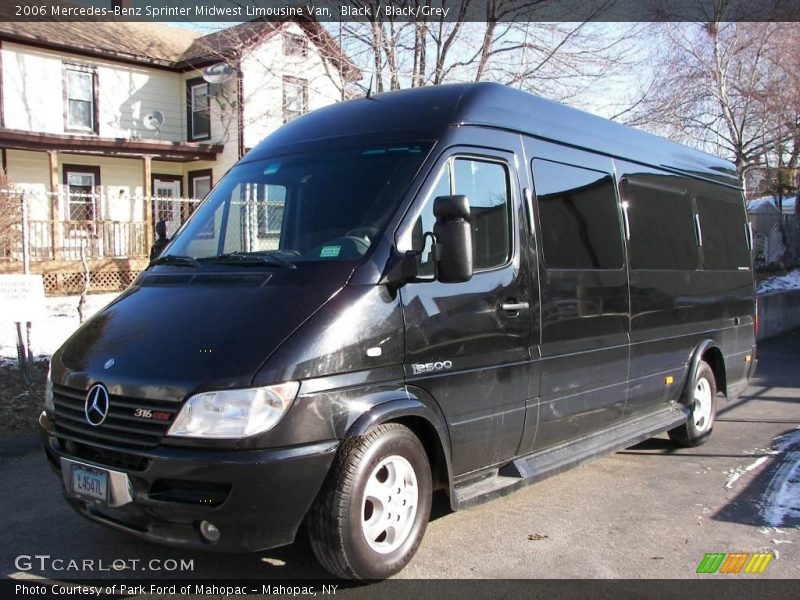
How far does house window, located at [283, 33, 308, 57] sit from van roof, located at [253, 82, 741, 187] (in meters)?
8.62

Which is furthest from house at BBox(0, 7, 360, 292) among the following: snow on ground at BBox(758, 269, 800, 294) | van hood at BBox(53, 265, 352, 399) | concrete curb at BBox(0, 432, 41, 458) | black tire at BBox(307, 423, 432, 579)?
snow on ground at BBox(758, 269, 800, 294)

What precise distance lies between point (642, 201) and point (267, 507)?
4.57m

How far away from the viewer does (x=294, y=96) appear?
14180 millimetres

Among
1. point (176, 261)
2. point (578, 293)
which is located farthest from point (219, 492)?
point (578, 293)

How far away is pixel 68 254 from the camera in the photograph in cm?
1711

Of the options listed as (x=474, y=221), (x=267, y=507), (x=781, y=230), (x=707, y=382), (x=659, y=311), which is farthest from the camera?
(x=781, y=230)

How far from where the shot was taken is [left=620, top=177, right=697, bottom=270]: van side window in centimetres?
621

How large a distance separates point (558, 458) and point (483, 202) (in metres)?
1.90

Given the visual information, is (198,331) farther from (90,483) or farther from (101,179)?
(101,179)

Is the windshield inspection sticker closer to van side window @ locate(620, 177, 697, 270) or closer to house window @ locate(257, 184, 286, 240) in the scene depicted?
house window @ locate(257, 184, 286, 240)

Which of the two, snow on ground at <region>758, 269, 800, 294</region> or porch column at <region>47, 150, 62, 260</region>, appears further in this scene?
snow on ground at <region>758, 269, 800, 294</region>

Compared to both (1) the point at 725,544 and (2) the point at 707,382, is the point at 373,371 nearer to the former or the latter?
(1) the point at 725,544

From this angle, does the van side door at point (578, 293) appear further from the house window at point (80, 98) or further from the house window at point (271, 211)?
the house window at point (80, 98)

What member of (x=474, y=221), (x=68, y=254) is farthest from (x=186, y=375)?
(x=68, y=254)
